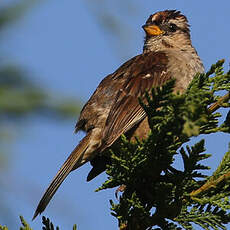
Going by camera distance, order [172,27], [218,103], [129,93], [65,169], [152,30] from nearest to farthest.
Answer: [218,103] < [65,169] < [129,93] < [152,30] < [172,27]

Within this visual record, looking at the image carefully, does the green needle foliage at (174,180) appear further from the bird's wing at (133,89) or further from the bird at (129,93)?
the bird's wing at (133,89)

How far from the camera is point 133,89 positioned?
13.9 ft

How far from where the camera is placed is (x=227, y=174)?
245cm

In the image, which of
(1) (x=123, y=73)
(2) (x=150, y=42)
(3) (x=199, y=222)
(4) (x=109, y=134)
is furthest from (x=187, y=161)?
(2) (x=150, y=42)

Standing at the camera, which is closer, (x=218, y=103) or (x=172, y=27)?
(x=218, y=103)

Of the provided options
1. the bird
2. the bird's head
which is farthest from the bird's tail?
the bird's head

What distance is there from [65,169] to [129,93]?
1040 mm

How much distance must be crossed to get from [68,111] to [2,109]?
13.8 inches

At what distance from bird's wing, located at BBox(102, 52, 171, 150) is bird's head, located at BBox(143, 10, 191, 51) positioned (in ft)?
2.16

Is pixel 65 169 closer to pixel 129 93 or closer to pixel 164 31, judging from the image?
pixel 129 93

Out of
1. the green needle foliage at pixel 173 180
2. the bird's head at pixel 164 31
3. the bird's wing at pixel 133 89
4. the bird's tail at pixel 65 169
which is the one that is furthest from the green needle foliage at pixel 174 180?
the bird's head at pixel 164 31

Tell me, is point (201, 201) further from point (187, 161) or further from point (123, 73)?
point (123, 73)

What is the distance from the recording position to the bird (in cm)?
380

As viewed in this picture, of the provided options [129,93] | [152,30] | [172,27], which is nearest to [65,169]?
[129,93]
